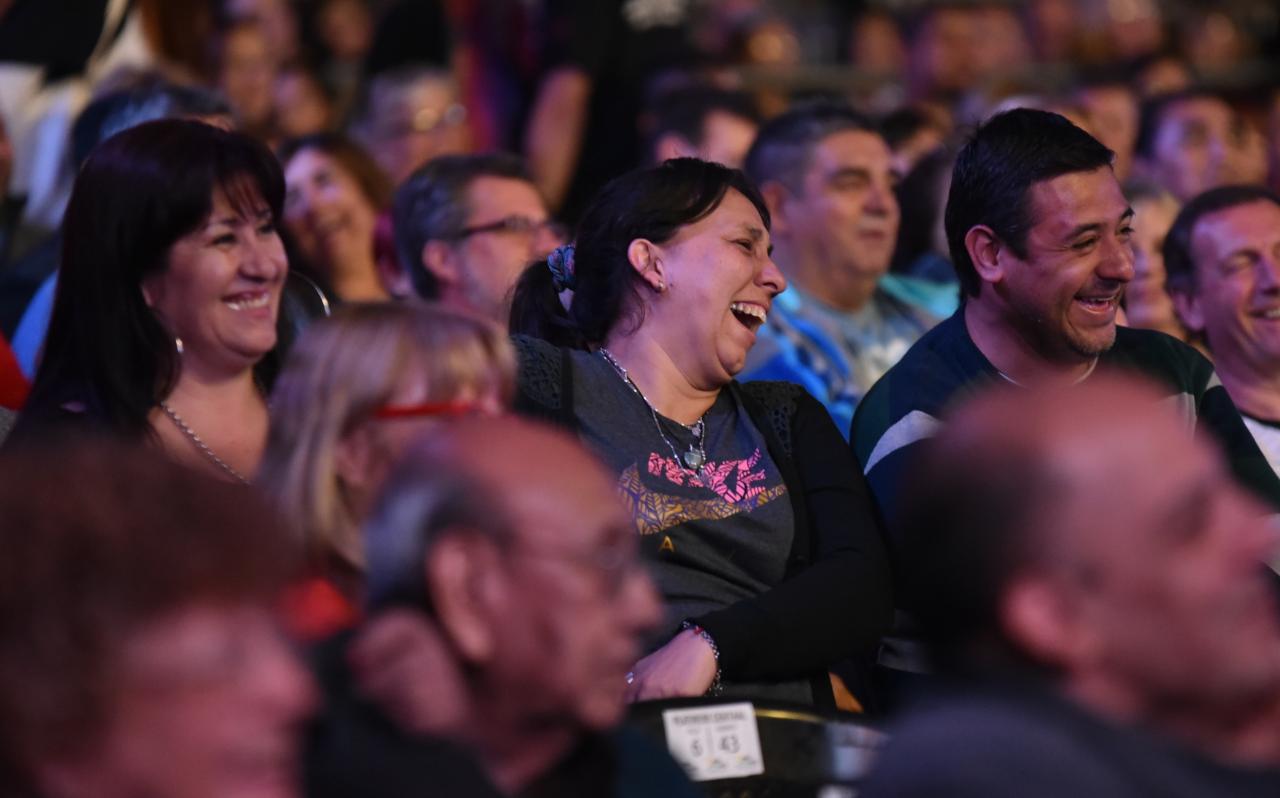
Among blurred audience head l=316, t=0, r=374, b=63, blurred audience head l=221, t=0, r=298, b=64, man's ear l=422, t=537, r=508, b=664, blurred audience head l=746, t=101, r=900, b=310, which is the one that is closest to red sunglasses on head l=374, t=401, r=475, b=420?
man's ear l=422, t=537, r=508, b=664

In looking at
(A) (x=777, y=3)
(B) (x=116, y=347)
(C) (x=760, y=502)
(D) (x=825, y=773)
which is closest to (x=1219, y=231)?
(C) (x=760, y=502)

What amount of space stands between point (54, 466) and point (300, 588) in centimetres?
63

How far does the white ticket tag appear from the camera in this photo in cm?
233

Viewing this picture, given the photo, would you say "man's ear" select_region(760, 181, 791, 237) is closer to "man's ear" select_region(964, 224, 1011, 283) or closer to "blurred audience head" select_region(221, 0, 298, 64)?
"man's ear" select_region(964, 224, 1011, 283)

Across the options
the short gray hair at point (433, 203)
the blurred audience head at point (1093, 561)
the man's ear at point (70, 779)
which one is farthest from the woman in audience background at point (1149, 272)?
the man's ear at point (70, 779)

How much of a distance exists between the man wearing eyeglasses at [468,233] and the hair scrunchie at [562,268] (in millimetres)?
628

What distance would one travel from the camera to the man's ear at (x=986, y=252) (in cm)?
338

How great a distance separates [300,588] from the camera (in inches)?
81.0

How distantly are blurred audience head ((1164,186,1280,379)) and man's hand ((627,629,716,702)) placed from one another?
1775 millimetres

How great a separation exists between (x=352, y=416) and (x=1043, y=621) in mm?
842

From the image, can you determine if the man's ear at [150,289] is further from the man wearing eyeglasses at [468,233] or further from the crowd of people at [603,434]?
the man wearing eyeglasses at [468,233]

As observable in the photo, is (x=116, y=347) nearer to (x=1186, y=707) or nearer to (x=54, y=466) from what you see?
(x=54, y=466)

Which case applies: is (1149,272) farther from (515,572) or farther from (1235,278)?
(515,572)

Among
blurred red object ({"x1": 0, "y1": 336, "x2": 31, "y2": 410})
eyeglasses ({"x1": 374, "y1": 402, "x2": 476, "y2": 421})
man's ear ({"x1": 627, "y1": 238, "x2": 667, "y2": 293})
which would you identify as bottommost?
blurred red object ({"x1": 0, "y1": 336, "x2": 31, "y2": 410})
